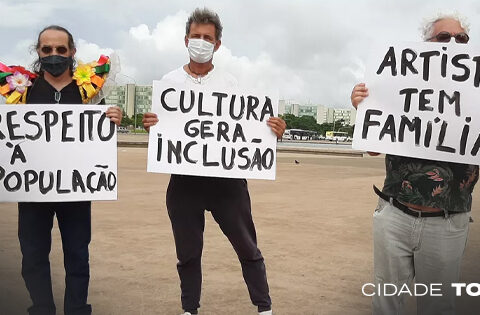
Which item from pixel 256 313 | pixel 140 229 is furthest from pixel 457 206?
pixel 140 229

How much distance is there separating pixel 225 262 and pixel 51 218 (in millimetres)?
2311

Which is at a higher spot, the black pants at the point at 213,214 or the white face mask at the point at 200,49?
the white face mask at the point at 200,49

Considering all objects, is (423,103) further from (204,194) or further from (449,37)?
Result: (204,194)

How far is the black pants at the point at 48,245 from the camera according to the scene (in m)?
3.20

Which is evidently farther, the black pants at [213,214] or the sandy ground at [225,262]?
the sandy ground at [225,262]

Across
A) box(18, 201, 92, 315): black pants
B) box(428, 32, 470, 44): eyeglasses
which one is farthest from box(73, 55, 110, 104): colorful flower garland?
box(428, 32, 470, 44): eyeglasses

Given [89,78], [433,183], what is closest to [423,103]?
[433,183]

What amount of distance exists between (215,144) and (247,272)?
88 cm

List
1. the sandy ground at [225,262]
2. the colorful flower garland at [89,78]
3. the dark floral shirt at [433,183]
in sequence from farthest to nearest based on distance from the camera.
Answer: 1. the sandy ground at [225,262]
2. the colorful flower garland at [89,78]
3. the dark floral shirt at [433,183]

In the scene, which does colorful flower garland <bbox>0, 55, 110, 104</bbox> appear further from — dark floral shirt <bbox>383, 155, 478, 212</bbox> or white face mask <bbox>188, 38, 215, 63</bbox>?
dark floral shirt <bbox>383, 155, 478, 212</bbox>

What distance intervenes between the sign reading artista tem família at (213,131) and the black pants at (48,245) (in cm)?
57

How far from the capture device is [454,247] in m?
2.57

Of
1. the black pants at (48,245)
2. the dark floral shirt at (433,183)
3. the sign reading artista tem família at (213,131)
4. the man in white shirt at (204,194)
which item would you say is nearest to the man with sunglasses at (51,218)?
the black pants at (48,245)

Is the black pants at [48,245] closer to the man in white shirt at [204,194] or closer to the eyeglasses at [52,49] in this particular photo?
the man in white shirt at [204,194]
